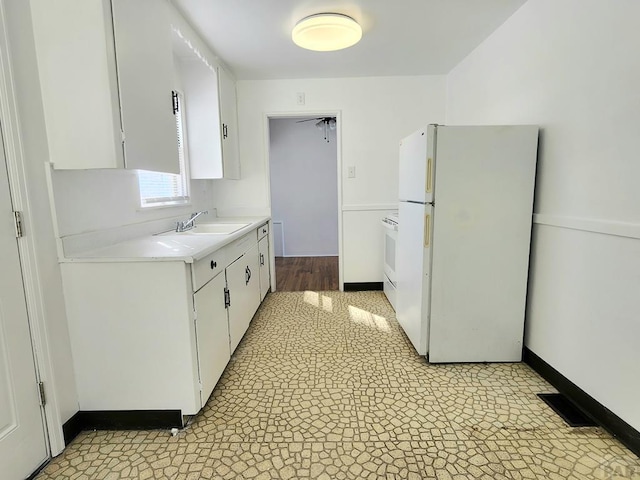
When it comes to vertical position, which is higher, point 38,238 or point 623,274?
point 38,238

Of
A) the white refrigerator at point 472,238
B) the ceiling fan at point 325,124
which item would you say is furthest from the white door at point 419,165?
the ceiling fan at point 325,124

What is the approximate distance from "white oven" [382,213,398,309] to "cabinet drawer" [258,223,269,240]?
1.25 m

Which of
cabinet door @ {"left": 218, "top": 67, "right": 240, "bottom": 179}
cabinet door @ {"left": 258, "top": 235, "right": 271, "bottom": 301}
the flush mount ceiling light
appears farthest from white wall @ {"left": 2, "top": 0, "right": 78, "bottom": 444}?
cabinet door @ {"left": 258, "top": 235, "right": 271, "bottom": 301}

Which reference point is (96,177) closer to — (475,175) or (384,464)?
(384,464)

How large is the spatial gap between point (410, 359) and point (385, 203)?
1.90 metres

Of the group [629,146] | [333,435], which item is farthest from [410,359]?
[629,146]

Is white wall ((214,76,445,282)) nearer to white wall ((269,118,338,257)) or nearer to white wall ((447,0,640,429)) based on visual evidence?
white wall ((447,0,640,429))

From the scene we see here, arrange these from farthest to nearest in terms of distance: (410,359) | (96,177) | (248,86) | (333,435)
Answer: (248,86) → (410,359) → (96,177) → (333,435)

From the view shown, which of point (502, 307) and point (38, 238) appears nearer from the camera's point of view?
point (38, 238)

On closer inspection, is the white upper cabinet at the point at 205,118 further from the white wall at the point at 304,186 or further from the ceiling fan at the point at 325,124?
the white wall at the point at 304,186

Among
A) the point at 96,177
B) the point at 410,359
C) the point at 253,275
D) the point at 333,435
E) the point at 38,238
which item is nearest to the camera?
the point at 38,238

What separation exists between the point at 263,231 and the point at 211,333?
1697mm

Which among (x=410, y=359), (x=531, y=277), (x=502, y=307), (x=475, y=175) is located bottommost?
(x=410, y=359)

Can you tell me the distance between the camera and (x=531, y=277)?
213cm
